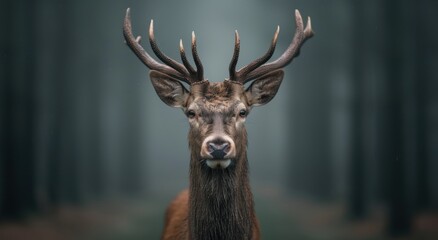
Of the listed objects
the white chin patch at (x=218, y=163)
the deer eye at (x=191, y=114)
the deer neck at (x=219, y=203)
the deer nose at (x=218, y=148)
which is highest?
the deer eye at (x=191, y=114)

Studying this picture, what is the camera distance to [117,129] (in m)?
13.6

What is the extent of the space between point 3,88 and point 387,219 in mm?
8043

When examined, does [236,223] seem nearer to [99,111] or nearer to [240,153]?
[240,153]

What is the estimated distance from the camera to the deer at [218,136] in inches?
173

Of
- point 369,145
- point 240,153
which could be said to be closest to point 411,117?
point 369,145

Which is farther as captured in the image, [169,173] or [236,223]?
[169,173]

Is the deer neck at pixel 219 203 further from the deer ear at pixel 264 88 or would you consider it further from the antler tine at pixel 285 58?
the antler tine at pixel 285 58

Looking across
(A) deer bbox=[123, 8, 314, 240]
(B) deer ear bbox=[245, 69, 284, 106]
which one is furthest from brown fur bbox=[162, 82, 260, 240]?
(B) deer ear bbox=[245, 69, 284, 106]

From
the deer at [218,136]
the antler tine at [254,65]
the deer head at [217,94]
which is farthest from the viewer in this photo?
the antler tine at [254,65]

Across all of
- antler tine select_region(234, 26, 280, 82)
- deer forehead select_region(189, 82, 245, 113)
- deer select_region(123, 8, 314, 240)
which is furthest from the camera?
antler tine select_region(234, 26, 280, 82)

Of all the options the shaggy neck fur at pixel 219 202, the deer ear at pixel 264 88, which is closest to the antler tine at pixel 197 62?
the deer ear at pixel 264 88

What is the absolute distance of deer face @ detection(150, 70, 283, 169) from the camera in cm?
416

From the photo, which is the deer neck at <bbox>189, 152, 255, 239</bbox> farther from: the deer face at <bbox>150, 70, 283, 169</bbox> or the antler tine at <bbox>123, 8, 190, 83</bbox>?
Answer: the antler tine at <bbox>123, 8, 190, 83</bbox>

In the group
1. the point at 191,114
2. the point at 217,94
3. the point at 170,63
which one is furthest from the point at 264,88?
the point at 170,63
